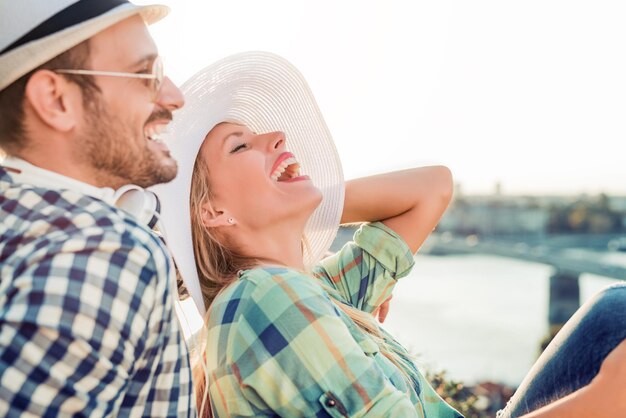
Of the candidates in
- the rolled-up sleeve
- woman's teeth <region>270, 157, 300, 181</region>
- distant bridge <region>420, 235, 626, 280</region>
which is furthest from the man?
distant bridge <region>420, 235, 626, 280</region>

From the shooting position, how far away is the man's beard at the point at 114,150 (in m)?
1.30

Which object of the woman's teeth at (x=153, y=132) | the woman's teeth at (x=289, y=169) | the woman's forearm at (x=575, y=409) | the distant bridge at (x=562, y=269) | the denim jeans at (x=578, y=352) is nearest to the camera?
the woman's teeth at (x=153, y=132)

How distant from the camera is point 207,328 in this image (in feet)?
5.77

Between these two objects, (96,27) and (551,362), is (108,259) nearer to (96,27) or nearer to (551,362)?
(96,27)

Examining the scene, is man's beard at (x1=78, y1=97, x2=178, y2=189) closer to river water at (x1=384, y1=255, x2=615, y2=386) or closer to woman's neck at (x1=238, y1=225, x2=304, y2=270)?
woman's neck at (x1=238, y1=225, x2=304, y2=270)

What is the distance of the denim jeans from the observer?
1.94 metres

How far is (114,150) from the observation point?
4.31 feet

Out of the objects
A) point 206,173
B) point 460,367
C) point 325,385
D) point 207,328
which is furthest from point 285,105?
point 460,367

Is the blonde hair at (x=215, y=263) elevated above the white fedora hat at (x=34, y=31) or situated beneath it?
situated beneath

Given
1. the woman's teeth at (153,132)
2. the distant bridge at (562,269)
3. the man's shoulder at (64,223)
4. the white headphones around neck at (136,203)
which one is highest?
the woman's teeth at (153,132)

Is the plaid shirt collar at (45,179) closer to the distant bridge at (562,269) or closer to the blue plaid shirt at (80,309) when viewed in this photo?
the blue plaid shirt at (80,309)

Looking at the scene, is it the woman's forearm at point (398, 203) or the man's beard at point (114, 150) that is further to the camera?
the woman's forearm at point (398, 203)

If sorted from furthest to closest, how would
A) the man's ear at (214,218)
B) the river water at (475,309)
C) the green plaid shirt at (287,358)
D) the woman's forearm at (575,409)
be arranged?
1. the river water at (475,309)
2. the man's ear at (214,218)
3. the woman's forearm at (575,409)
4. the green plaid shirt at (287,358)

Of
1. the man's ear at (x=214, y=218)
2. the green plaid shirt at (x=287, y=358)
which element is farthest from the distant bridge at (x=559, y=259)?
the green plaid shirt at (x=287, y=358)
